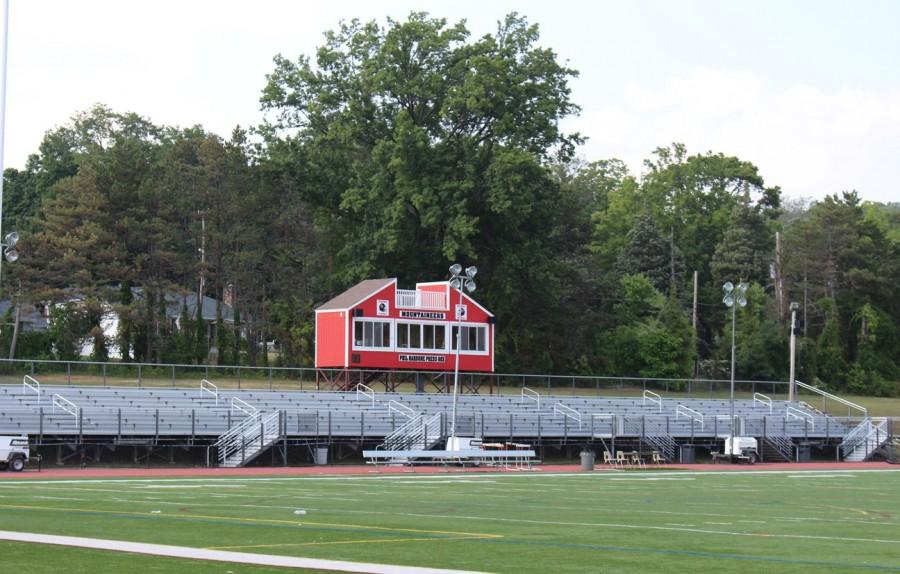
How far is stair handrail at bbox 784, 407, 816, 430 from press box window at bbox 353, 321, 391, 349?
20717 mm

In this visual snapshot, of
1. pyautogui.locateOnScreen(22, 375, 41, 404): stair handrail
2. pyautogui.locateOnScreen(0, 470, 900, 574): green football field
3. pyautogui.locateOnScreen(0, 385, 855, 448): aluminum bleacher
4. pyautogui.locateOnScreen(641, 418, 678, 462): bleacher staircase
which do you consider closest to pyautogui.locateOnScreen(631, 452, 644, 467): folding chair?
pyautogui.locateOnScreen(0, 385, 855, 448): aluminum bleacher

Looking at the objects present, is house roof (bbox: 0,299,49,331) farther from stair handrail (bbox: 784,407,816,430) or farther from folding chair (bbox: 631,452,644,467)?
stair handrail (bbox: 784,407,816,430)

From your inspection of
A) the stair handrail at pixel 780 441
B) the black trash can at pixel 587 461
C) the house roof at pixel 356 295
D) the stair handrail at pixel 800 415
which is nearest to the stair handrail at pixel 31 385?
the house roof at pixel 356 295

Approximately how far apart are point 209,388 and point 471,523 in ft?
130

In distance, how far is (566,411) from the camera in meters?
62.5

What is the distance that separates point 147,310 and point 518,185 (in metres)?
22.9

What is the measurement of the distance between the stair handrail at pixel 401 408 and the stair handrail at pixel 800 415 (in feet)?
68.7

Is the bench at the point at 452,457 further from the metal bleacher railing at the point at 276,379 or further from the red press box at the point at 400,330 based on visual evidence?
the metal bleacher railing at the point at 276,379

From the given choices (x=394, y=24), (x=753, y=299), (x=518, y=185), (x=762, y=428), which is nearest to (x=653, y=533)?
(x=762, y=428)

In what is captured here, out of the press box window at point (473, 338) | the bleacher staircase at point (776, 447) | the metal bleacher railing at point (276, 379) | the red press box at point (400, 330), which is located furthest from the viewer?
the press box window at point (473, 338)

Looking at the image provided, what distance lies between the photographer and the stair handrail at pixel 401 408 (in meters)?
56.6

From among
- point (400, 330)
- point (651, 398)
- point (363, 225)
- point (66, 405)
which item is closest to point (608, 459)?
point (400, 330)

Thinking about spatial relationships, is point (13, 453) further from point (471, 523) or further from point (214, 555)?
point (214, 555)

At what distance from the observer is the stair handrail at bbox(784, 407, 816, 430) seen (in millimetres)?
65875
